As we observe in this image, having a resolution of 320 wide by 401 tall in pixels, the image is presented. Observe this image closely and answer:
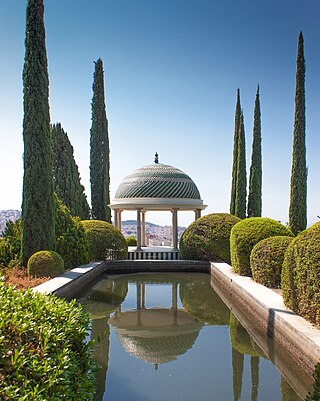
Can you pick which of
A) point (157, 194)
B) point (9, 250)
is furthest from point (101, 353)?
point (157, 194)

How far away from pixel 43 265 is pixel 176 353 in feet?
20.7

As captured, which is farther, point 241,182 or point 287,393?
point 241,182

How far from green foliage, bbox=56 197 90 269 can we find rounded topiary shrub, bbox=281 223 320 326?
8.62 m

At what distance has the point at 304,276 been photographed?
7.08 meters

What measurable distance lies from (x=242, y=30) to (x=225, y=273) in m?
7.80

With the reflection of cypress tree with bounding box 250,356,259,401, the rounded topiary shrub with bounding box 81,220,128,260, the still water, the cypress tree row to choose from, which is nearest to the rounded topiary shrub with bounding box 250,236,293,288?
the still water

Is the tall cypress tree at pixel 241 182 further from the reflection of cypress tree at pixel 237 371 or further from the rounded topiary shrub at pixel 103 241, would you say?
the reflection of cypress tree at pixel 237 371

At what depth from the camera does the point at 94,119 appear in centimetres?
2375

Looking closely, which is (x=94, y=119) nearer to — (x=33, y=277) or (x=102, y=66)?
(x=102, y=66)

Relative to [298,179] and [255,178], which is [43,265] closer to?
[298,179]

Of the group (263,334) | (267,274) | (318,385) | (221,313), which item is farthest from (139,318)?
(318,385)

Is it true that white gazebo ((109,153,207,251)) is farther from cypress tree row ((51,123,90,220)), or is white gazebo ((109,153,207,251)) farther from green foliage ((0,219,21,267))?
green foliage ((0,219,21,267))

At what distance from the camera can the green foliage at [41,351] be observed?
2.89 m

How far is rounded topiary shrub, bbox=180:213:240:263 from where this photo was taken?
1778 centimetres
